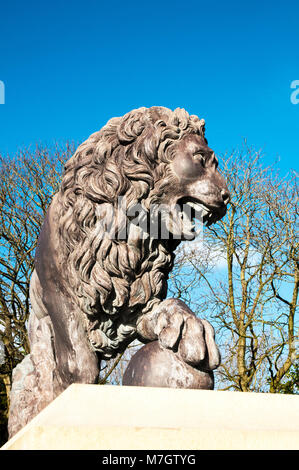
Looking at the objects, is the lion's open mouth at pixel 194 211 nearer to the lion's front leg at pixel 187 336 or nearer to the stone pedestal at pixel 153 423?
the lion's front leg at pixel 187 336

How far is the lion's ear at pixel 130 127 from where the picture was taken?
2844 millimetres

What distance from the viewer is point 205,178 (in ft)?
9.23

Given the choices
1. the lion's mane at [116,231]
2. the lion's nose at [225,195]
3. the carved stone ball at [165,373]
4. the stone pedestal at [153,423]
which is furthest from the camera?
the lion's nose at [225,195]

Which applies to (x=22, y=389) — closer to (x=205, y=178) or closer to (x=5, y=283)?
(x=205, y=178)

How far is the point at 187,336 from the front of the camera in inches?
95.6

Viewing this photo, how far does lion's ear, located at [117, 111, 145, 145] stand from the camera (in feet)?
9.33

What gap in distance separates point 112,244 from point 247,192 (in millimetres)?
9965

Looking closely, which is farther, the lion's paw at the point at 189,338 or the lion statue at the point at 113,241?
the lion statue at the point at 113,241

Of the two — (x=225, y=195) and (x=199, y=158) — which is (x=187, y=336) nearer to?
(x=225, y=195)

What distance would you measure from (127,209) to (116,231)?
0.43ft

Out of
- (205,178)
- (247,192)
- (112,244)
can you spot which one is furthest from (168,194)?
(247,192)

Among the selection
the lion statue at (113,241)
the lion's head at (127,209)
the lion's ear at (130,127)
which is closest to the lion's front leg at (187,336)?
the lion statue at (113,241)

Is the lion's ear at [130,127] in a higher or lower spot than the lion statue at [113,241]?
higher
